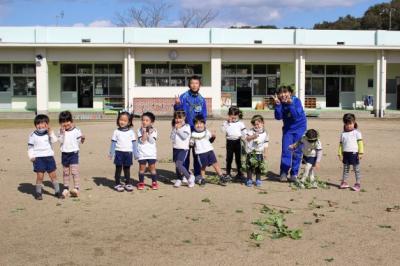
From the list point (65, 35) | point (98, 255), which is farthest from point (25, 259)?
point (65, 35)

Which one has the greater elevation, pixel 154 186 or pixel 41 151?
pixel 41 151

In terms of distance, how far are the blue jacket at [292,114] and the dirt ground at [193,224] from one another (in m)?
1.14

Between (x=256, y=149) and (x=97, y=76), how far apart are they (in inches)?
1135

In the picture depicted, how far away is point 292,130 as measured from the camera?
1036 centimetres

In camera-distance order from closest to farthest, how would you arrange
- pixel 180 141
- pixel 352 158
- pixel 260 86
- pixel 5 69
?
pixel 352 158, pixel 180 141, pixel 5 69, pixel 260 86

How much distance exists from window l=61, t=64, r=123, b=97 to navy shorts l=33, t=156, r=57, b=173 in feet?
95.0

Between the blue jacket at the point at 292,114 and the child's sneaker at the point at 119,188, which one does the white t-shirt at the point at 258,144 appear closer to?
the blue jacket at the point at 292,114

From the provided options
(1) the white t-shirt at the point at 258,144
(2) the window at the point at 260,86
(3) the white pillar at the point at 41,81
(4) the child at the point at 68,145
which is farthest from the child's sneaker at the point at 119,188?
(2) the window at the point at 260,86

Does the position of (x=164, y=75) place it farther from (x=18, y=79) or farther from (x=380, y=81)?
(x=380, y=81)

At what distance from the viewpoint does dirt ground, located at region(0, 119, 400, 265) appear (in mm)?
5695

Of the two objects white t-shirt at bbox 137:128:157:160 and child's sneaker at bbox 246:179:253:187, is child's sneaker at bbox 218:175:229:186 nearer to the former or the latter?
child's sneaker at bbox 246:179:253:187

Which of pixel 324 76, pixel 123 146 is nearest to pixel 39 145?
pixel 123 146

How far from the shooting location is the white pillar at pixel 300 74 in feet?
118

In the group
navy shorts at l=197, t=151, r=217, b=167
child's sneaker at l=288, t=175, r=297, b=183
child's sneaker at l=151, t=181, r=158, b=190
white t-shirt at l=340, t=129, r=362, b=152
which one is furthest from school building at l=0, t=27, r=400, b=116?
white t-shirt at l=340, t=129, r=362, b=152
